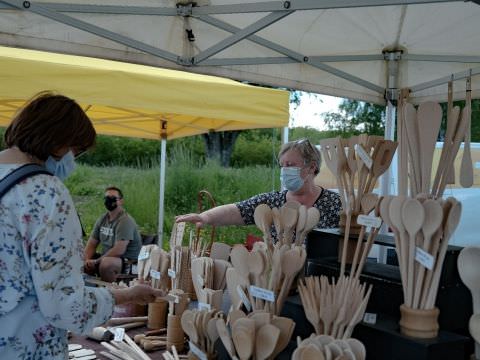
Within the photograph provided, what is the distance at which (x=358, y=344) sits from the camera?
2.85ft

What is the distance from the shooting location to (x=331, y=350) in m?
0.87

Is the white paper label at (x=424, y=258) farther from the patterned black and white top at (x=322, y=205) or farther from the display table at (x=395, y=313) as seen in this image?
the patterned black and white top at (x=322, y=205)

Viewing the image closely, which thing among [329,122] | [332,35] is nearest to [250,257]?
[332,35]

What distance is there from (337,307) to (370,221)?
21cm

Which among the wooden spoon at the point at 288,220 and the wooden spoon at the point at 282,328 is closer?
the wooden spoon at the point at 282,328

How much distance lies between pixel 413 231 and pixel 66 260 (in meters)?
0.64

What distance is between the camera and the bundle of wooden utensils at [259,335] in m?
0.96

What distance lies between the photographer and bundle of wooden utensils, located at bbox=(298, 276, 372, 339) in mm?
946

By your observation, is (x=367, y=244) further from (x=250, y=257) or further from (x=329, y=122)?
(x=329, y=122)

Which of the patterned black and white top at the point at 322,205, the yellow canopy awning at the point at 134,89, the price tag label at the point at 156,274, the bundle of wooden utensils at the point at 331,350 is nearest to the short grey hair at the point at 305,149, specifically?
the patterned black and white top at the point at 322,205

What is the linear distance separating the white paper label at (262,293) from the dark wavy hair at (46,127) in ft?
1.53

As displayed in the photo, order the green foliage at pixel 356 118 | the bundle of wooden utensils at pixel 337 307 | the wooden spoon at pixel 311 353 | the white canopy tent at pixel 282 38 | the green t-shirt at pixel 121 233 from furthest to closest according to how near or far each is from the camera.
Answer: the green foliage at pixel 356 118
the green t-shirt at pixel 121 233
the white canopy tent at pixel 282 38
the bundle of wooden utensils at pixel 337 307
the wooden spoon at pixel 311 353

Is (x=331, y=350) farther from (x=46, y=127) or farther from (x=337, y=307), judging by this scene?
(x=46, y=127)

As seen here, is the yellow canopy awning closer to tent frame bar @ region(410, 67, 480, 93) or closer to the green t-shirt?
tent frame bar @ region(410, 67, 480, 93)
